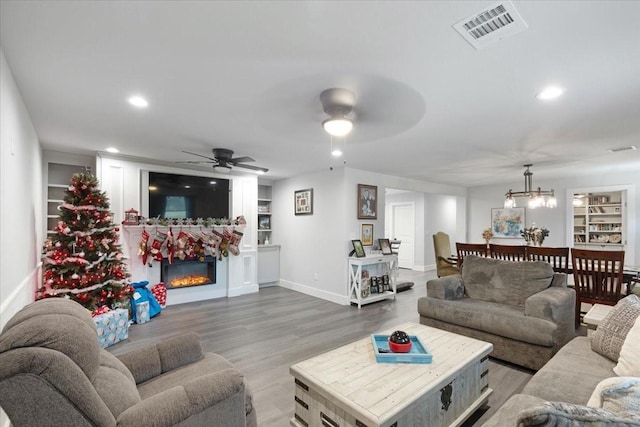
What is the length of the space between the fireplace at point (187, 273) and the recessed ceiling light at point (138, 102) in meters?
3.02

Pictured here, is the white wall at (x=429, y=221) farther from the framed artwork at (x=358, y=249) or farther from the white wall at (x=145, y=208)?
the white wall at (x=145, y=208)

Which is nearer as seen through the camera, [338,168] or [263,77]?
[263,77]

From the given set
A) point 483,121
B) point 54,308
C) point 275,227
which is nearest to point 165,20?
point 54,308

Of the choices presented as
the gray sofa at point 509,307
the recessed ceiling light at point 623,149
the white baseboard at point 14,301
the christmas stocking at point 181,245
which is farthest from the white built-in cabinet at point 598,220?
the white baseboard at point 14,301

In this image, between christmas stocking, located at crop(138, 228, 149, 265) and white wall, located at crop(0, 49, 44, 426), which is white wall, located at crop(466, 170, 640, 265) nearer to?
christmas stocking, located at crop(138, 228, 149, 265)

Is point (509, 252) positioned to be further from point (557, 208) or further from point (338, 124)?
point (557, 208)

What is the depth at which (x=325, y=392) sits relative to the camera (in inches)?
64.0

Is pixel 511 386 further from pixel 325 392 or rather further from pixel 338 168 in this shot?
pixel 338 168

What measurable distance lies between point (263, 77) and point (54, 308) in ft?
5.84

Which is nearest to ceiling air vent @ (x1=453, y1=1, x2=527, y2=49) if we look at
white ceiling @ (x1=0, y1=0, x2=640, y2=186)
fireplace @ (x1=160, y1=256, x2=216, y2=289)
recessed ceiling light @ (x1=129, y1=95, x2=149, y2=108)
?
white ceiling @ (x1=0, y1=0, x2=640, y2=186)

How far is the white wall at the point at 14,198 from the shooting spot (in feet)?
6.25

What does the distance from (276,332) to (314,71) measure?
121 inches

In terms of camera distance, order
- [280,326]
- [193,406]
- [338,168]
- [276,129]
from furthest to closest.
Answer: [338,168] < [280,326] < [276,129] < [193,406]

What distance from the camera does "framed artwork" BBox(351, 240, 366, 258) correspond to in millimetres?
5094
